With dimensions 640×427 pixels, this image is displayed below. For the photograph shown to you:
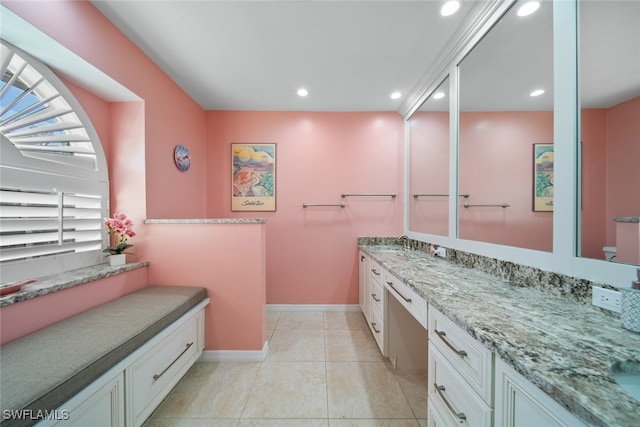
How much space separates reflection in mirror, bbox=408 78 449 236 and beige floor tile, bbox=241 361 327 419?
160cm

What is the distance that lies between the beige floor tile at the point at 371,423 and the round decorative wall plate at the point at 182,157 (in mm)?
2500

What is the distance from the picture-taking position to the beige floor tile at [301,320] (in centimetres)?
233

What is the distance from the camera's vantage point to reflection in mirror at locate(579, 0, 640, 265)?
0.79 metres


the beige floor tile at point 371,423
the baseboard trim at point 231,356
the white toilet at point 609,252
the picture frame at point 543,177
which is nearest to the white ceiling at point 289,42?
the picture frame at point 543,177

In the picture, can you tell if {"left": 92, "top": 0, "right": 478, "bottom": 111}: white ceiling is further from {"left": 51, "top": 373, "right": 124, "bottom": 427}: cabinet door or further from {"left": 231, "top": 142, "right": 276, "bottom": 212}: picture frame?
{"left": 51, "top": 373, "right": 124, "bottom": 427}: cabinet door

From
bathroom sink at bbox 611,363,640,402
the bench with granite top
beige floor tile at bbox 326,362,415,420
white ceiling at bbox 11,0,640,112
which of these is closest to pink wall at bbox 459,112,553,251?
white ceiling at bbox 11,0,640,112

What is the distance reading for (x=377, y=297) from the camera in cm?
186

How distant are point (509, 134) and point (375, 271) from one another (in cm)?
137

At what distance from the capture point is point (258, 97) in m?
2.41

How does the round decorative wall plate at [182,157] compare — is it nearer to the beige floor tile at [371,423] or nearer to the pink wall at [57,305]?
the pink wall at [57,305]

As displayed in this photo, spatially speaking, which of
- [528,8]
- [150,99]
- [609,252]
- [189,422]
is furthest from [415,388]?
[150,99]

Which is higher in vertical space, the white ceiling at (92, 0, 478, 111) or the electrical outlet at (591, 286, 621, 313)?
the white ceiling at (92, 0, 478, 111)

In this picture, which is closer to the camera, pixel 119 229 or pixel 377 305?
pixel 119 229

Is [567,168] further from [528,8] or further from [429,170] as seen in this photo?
[429,170]
